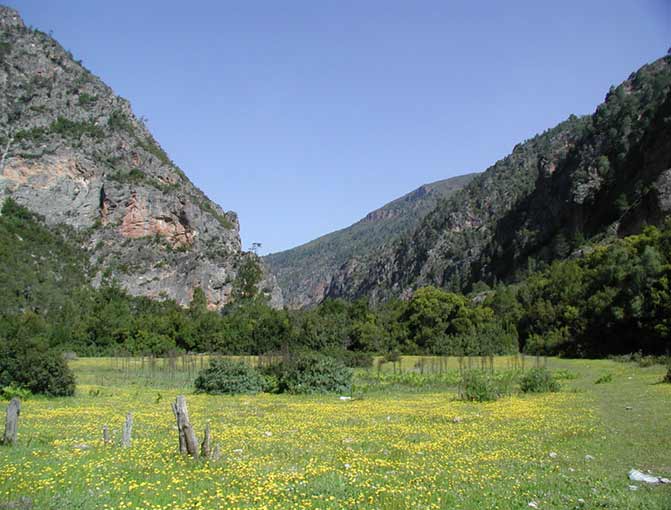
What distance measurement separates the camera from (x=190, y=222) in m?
168

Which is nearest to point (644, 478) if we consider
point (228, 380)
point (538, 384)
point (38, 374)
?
point (538, 384)

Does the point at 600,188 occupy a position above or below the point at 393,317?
above

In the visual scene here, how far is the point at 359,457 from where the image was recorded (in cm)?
1452

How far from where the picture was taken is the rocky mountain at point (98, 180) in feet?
480

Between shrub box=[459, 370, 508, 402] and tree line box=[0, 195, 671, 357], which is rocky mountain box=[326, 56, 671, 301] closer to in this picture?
tree line box=[0, 195, 671, 357]

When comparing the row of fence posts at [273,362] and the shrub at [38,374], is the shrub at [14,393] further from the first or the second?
the row of fence posts at [273,362]

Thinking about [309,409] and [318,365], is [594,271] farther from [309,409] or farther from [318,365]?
[309,409]

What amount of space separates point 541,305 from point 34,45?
14890cm

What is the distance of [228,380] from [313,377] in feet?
16.1

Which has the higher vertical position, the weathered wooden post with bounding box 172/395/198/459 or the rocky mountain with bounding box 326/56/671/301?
the rocky mountain with bounding box 326/56/671/301

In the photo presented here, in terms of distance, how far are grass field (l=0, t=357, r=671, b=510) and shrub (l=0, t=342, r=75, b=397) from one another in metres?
4.84

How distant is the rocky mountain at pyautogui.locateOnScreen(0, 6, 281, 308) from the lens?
14625 centimetres

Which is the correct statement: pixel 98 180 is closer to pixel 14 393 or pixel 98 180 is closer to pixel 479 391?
pixel 14 393

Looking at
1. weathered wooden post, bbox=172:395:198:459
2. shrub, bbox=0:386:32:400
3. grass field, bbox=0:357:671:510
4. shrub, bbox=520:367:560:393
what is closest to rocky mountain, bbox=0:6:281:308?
shrub, bbox=0:386:32:400
